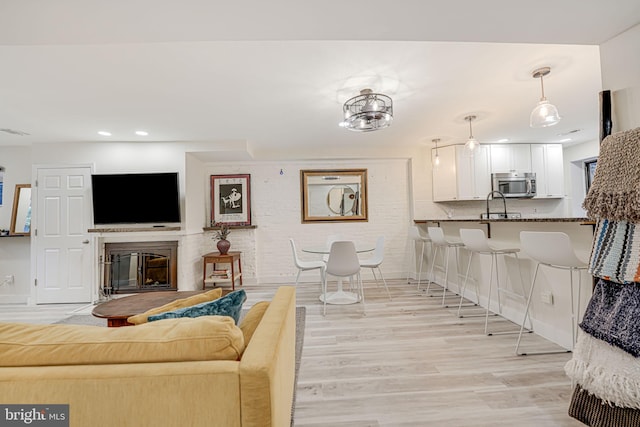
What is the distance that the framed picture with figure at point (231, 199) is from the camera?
4.89 meters

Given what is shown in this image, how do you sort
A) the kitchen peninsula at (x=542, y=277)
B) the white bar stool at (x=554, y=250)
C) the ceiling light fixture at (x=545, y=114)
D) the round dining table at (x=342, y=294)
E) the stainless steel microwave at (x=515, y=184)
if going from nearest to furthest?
the white bar stool at (x=554, y=250)
the kitchen peninsula at (x=542, y=277)
the ceiling light fixture at (x=545, y=114)
the round dining table at (x=342, y=294)
the stainless steel microwave at (x=515, y=184)

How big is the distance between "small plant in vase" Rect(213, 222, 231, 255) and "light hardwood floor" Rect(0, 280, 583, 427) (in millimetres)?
1982

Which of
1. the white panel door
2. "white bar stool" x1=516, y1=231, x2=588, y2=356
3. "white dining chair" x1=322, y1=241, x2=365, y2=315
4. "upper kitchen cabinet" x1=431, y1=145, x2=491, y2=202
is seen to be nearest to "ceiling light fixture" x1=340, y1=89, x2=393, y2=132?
"white dining chair" x1=322, y1=241, x2=365, y2=315

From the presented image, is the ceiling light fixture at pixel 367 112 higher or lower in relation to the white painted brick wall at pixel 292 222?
higher

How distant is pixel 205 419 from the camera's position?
0.76m

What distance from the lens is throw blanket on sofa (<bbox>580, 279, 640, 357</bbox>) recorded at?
1234 millimetres

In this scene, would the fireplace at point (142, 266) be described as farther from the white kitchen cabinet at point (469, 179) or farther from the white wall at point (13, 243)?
the white kitchen cabinet at point (469, 179)

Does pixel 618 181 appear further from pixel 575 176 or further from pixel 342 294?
pixel 575 176

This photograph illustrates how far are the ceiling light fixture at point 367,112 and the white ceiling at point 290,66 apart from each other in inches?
4.6

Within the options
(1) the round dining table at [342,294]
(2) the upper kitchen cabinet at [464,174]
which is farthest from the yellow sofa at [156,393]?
(2) the upper kitchen cabinet at [464,174]

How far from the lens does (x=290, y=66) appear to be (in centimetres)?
223

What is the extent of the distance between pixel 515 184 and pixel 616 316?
4.00 m

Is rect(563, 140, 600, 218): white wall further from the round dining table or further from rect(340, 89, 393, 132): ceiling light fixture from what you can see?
rect(340, 89, 393, 132): ceiling light fixture

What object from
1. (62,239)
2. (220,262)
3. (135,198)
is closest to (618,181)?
(220,262)
